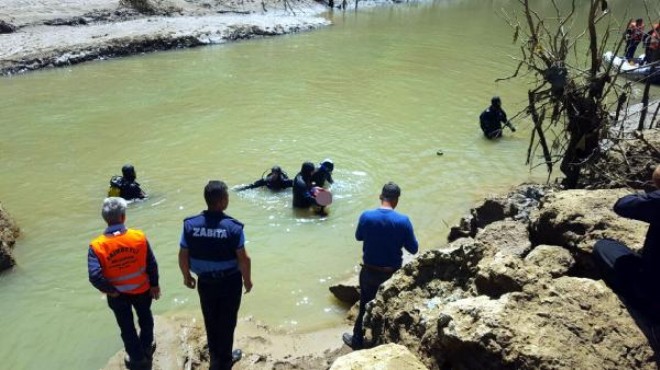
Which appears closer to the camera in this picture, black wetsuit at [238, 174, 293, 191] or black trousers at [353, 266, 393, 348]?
black trousers at [353, 266, 393, 348]

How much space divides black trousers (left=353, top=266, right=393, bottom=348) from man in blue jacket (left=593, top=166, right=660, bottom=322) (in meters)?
1.98

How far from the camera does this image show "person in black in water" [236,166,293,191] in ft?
31.5

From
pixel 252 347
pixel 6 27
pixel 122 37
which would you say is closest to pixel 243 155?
pixel 252 347

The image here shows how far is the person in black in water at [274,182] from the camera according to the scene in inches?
378

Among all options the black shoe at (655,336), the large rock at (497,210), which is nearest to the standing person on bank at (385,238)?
the black shoe at (655,336)

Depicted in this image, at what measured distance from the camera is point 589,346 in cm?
304

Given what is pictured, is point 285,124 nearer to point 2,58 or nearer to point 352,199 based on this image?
point 352,199

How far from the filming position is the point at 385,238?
4883mm

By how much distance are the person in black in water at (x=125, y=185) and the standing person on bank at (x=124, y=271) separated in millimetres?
4515

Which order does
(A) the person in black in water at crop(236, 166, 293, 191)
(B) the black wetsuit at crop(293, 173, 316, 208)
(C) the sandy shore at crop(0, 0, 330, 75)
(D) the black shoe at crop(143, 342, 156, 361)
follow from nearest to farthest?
(D) the black shoe at crop(143, 342, 156, 361)
(B) the black wetsuit at crop(293, 173, 316, 208)
(A) the person in black in water at crop(236, 166, 293, 191)
(C) the sandy shore at crop(0, 0, 330, 75)

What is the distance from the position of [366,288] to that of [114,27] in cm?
2058

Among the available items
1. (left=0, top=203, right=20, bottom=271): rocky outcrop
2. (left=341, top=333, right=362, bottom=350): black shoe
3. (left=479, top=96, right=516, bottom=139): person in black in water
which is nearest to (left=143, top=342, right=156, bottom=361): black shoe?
(left=341, top=333, right=362, bottom=350): black shoe

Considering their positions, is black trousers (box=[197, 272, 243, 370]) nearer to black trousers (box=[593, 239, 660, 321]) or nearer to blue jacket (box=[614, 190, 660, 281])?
black trousers (box=[593, 239, 660, 321])

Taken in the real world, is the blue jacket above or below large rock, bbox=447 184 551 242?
above
